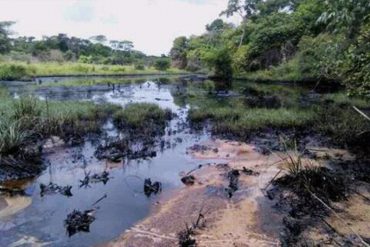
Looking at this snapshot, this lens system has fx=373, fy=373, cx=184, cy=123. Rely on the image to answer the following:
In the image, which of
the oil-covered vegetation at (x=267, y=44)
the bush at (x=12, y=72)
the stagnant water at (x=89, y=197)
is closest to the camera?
the stagnant water at (x=89, y=197)

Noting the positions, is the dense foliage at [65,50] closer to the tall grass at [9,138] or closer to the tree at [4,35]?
the tree at [4,35]

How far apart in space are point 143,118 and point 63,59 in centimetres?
4395

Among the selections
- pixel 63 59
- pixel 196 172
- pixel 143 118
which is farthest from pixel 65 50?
pixel 196 172

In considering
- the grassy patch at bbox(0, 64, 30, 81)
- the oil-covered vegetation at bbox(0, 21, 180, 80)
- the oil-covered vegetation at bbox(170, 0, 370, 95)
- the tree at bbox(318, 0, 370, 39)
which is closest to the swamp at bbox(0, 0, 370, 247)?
the tree at bbox(318, 0, 370, 39)

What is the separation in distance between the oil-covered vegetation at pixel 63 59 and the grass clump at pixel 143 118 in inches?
939

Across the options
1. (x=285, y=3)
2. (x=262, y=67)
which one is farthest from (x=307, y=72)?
(x=285, y=3)

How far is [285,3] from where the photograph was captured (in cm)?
5128

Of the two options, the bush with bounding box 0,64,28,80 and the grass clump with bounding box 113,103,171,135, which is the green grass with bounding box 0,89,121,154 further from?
the bush with bounding box 0,64,28,80

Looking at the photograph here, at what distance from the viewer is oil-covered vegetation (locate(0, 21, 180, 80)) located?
3950 centimetres

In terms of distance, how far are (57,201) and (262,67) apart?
123 ft

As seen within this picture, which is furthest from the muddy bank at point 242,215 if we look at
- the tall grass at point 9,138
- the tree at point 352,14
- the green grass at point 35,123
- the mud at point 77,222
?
the green grass at point 35,123

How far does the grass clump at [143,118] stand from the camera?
12781 mm

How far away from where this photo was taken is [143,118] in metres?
13.9

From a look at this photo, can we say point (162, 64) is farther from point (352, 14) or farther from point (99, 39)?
point (352, 14)
